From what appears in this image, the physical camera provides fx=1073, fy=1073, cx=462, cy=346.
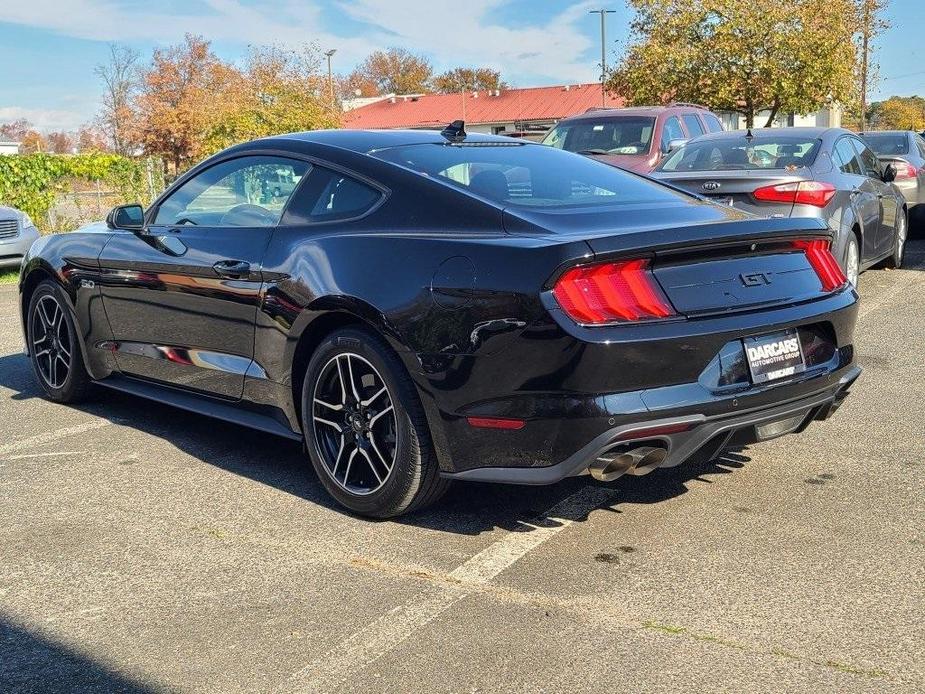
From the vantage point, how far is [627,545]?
12.4ft

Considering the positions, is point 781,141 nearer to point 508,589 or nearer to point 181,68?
point 508,589

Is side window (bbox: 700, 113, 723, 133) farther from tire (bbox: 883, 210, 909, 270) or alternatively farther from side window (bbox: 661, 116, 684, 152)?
tire (bbox: 883, 210, 909, 270)

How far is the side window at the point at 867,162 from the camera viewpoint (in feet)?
32.0

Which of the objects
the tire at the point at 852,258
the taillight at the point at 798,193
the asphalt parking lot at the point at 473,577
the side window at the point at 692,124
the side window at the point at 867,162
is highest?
the side window at the point at 692,124

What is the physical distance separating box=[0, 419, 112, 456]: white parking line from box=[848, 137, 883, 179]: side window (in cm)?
703

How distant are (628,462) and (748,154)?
6.06 m

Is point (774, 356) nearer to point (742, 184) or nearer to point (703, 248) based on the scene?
point (703, 248)

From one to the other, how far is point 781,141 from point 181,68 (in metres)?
54.6

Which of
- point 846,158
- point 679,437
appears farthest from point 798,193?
point 679,437

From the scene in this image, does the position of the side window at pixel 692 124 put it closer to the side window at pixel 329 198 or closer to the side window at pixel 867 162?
the side window at pixel 867 162

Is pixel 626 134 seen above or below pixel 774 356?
above

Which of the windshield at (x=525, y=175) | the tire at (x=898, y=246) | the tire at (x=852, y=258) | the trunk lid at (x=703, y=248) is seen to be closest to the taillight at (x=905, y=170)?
the tire at (x=898, y=246)

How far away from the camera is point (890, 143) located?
1517cm

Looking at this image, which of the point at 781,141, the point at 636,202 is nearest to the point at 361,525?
the point at 636,202
